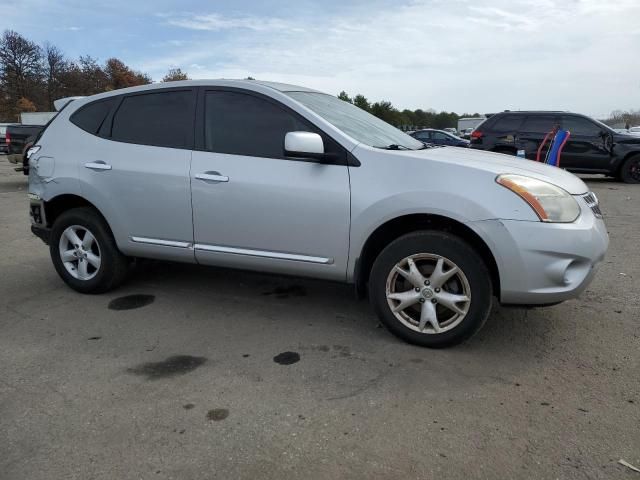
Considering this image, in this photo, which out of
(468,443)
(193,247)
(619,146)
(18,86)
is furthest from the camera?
(18,86)

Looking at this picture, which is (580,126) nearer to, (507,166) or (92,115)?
(507,166)

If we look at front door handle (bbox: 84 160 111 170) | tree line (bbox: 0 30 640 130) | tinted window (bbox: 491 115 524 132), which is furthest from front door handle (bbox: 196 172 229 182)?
tree line (bbox: 0 30 640 130)

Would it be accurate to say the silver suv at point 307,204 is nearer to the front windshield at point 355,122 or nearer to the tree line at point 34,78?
the front windshield at point 355,122

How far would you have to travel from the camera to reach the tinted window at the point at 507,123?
13023 mm

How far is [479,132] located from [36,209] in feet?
36.5

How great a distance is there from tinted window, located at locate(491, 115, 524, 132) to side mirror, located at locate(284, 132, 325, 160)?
428 inches

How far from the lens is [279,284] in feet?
16.1

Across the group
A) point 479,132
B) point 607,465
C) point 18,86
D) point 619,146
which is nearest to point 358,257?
point 607,465

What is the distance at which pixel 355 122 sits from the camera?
4.09 metres

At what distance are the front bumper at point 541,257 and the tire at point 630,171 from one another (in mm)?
11529

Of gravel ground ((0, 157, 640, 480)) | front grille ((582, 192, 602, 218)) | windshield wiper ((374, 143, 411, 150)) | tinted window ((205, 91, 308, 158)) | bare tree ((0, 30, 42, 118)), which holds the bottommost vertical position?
gravel ground ((0, 157, 640, 480))

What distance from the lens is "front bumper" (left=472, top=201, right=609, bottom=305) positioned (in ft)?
10.2

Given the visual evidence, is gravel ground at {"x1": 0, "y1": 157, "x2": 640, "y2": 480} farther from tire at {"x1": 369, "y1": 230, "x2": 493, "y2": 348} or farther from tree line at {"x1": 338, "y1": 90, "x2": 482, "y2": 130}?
tree line at {"x1": 338, "y1": 90, "x2": 482, "y2": 130}

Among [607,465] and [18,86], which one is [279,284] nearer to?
[607,465]
